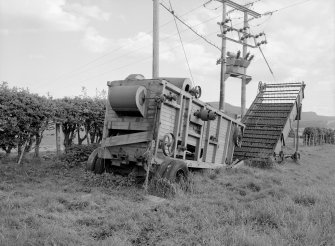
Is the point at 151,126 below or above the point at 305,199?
above

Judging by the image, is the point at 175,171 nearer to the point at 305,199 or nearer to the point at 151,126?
the point at 151,126

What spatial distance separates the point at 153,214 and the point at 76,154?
5226 mm

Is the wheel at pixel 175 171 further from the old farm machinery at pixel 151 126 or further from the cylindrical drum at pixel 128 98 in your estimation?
the cylindrical drum at pixel 128 98

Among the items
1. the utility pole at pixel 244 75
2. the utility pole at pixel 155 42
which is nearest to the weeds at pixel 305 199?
the utility pole at pixel 155 42

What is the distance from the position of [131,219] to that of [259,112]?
9.90 m

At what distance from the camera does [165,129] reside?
714cm

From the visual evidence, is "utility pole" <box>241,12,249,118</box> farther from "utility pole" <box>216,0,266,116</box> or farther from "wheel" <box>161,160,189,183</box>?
"wheel" <box>161,160,189,183</box>

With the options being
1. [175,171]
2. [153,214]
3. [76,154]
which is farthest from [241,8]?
[153,214]

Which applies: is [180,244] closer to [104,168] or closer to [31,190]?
[31,190]

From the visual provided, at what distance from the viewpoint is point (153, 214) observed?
494cm

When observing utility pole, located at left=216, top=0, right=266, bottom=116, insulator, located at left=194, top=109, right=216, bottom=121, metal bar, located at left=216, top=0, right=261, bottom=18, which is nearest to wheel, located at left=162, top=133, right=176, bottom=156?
insulator, located at left=194, top=109, right=216, bottom=121

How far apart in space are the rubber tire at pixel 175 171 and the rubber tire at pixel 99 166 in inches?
67.3

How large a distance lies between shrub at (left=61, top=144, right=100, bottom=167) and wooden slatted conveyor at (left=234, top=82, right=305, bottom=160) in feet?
16.9

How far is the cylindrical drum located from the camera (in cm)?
681
